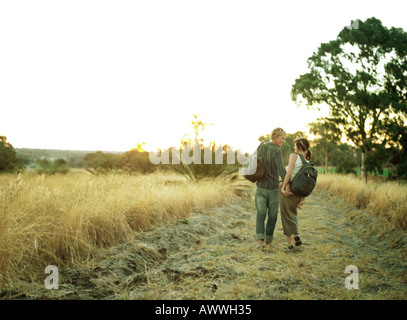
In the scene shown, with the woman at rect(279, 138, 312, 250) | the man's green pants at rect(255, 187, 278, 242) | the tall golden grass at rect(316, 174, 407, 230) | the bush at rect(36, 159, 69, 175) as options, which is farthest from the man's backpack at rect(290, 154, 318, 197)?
the bush at rect(36, 159, 69, 175)

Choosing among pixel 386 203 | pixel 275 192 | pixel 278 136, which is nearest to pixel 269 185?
pixel 275 192

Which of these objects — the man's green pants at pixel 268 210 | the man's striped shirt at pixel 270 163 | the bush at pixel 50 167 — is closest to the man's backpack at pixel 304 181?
the man's striped shirt at pixel 270 163

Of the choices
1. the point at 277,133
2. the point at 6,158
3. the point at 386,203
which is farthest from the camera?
the point at 6,158

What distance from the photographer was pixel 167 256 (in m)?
3.86

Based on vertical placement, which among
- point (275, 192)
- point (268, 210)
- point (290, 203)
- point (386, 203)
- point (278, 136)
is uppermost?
point (278, 136)

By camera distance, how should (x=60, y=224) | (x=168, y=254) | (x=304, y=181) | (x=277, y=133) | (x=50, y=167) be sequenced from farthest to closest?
1. (x=50, y=167)
2. (x=277, y=133)
3. (x=304, y=181)
4. (x=168, y=254)
5. (x=60, y=224)

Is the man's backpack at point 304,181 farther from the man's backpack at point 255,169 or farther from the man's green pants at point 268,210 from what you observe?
the man's backpack at point 255,169

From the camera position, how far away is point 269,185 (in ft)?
14.6

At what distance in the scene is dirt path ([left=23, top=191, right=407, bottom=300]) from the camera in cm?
283

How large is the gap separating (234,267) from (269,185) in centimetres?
140

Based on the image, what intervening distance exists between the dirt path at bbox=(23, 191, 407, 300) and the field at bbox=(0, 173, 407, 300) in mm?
12

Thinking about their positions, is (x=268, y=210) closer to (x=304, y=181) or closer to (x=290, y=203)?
(x=290, y=203)
